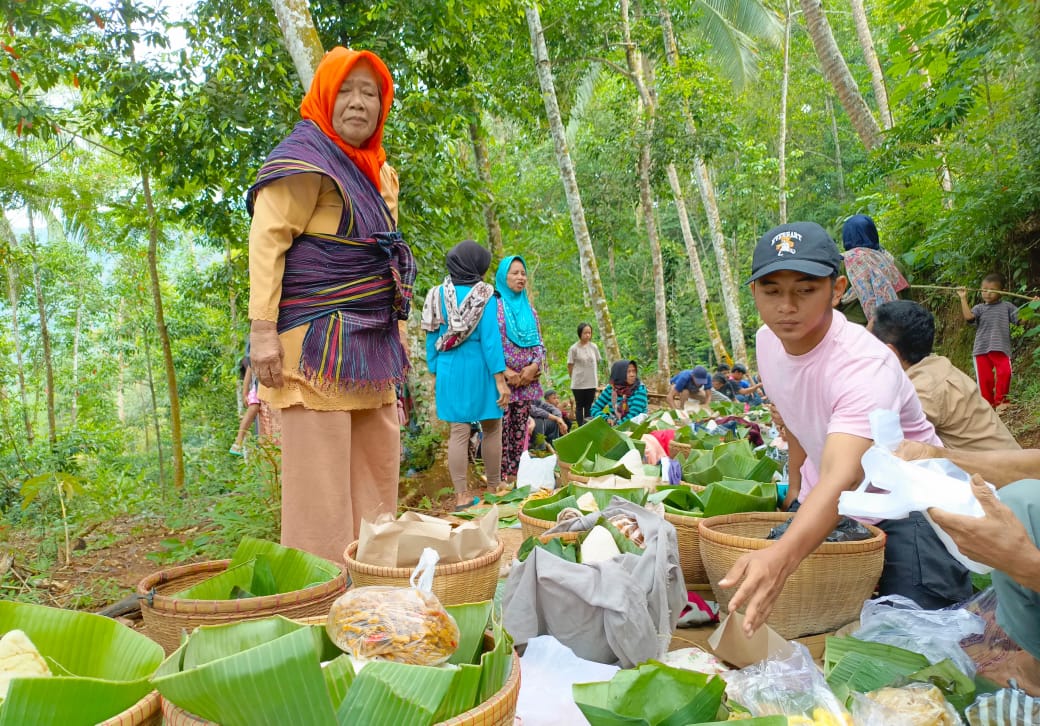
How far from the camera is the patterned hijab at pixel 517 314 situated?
16.6 ft

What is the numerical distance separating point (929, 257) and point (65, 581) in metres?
8.09

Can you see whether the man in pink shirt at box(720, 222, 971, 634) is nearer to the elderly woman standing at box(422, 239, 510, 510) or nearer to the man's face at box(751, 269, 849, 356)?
the man's face at box(751, 269, 849, 356)

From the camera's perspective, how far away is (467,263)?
477cm

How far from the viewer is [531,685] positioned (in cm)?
173

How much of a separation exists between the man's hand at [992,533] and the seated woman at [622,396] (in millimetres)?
6564

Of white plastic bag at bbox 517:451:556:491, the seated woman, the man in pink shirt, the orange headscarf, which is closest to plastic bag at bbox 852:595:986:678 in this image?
the man in pink shirt

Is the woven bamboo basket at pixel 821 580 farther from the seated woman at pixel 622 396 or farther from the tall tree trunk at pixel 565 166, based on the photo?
the tall tree trunk at pixel 565 166

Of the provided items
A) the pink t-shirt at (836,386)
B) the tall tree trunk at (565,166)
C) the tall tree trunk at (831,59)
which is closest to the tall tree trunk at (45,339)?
the tall tree trunk at (565,166)

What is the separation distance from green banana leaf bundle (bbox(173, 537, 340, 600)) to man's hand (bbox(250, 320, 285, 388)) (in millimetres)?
746

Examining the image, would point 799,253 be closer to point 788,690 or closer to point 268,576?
point 788,690

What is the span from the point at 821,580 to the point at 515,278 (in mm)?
3379

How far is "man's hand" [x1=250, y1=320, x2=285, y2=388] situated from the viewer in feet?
7.89

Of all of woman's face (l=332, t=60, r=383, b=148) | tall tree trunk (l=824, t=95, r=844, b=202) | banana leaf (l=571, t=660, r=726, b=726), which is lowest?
banana leaf (l=571, t=660, r=726, b=726)

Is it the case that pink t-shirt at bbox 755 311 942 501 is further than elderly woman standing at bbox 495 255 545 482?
No
